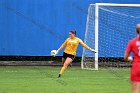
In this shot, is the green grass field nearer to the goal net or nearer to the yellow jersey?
the yellow jersey

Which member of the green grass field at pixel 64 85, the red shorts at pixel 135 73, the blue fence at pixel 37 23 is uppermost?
the blue fence at pixel 37 23

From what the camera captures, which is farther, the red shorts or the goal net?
the goal net

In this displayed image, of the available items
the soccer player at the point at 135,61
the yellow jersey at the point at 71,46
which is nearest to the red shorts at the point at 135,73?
the soccer player at the point at 135,61

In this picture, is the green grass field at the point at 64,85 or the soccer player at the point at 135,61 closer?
the soccer player at the point at 135,61

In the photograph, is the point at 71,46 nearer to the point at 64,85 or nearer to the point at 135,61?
the point at 64,85

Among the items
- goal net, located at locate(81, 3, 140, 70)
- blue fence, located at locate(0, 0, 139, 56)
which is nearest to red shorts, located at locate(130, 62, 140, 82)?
goal net, located at locate(81, 3, 140, 70)

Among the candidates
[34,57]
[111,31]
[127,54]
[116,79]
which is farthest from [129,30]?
[127,54]

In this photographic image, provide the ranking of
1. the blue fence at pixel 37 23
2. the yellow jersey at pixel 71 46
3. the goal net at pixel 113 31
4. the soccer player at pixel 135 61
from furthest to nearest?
the blue fence at pixel 37 23, the goal net at pixel 113 31, the yellow jersey at pixel 71 46, the soccer player at pixel 135 61

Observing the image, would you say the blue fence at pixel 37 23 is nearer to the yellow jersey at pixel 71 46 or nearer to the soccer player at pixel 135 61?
the yellow jersey at pixel 71 46

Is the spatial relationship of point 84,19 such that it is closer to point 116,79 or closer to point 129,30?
point 129,30

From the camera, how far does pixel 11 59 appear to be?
2964 centimetres

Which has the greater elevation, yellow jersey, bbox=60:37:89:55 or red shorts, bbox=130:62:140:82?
yellow jersey, bbox=60:37:89:55

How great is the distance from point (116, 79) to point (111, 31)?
8.03 metres

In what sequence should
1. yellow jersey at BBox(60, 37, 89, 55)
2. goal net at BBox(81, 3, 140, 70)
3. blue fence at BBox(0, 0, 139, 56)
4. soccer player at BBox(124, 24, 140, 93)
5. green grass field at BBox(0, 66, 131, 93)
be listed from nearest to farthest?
1. soccer player at BBox(124, 24, 140, 93)
2. green grass field at BBox(0, 66, 131, 93)
3. yellow jersey at BBox(60, 37, 89, 55)
4. goal net at BBox(81, 3, 140, 70)
5. blue fence at BBox(0, 0, 139, 56)
